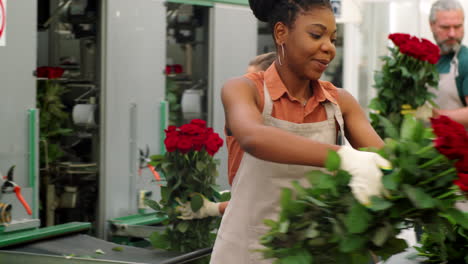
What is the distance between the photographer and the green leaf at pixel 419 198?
1888 millimetres

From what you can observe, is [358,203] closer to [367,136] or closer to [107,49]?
[367,136]

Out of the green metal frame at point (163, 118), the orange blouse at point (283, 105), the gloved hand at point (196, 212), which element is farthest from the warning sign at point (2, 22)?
the orange blouse at point (283, 105)

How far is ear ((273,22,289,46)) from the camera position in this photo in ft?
8.39

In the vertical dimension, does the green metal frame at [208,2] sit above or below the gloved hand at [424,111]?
above

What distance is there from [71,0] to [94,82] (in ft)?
2.15

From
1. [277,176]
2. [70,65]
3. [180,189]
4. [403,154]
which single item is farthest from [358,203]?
[70,65]

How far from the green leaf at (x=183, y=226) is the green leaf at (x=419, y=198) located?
141 inches

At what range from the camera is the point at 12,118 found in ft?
19.4

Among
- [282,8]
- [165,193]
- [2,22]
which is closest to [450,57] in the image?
[165,193]

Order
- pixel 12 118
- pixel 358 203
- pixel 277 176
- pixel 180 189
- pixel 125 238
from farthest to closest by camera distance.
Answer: pixel 125 238, pixel 12 118, pixel 180 189, pixel 277 176, pixel 358 203

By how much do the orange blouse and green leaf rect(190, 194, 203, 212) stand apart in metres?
2.76

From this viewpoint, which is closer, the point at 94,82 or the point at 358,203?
the point at 358,203

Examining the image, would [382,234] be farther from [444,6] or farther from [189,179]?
[444,6]

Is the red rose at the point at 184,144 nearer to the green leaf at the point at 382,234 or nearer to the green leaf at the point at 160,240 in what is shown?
the green leaf at the point at 160,240
